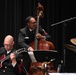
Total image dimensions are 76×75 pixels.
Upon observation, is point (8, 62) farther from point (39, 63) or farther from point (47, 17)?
point (47, 17)

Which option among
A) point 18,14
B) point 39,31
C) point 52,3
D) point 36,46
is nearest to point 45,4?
point 52,3

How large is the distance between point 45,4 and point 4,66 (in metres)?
2.44

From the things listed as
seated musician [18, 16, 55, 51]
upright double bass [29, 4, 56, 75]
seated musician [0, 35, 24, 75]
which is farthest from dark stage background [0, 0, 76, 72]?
seated musician [0, 35, 24, 75]

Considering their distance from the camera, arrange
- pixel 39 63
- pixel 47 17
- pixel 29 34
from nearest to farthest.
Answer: pixel 39 63 < pixel 29 34 < pixel 47 17

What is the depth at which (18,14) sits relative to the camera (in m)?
6.85

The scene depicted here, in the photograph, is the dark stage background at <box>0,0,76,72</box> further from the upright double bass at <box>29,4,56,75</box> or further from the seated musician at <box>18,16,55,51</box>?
the upright double bass at <box>29,4,56,75</box>

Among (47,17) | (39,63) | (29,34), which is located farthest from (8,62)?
(47,17)

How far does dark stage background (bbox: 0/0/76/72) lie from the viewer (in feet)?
22.4

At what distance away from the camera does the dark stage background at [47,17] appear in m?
6.84

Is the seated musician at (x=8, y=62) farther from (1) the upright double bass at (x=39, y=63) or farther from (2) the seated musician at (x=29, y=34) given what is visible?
(2) the seated musician at (x=29, y=34)

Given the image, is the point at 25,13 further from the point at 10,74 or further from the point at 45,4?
the point at 10,74

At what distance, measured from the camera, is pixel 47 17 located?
23.4ft

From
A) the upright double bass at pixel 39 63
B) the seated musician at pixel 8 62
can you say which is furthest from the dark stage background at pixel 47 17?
the seated musician at pixel 8 62

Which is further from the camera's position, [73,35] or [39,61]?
[73,35]
